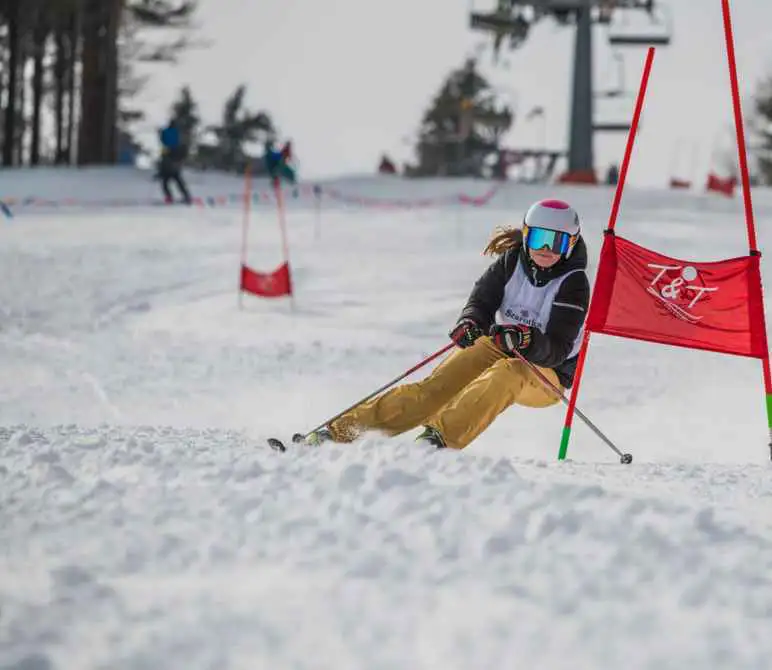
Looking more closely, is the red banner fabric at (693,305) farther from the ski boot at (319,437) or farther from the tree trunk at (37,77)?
the tree trunk at (37,77)

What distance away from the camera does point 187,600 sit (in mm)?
2783

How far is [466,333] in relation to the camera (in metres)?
5.18

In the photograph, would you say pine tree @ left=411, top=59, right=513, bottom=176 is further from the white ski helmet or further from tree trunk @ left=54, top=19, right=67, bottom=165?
the white ski helmet

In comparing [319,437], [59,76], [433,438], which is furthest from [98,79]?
[433,438]

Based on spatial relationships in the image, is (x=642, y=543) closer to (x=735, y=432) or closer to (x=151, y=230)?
(x=735, y=432)

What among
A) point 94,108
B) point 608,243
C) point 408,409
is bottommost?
point 408,409

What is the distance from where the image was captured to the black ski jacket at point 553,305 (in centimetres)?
512

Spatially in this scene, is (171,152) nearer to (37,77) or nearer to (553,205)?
(37,77)

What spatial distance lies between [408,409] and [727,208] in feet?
68.0

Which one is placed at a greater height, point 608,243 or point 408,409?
point 608,243

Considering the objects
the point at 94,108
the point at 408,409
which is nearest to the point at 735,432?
the point at 408,409

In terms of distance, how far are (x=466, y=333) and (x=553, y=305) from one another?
1.48 ft

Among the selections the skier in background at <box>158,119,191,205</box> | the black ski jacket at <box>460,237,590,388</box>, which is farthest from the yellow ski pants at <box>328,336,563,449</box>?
the skier in background at <box>158,119,191,205</box>

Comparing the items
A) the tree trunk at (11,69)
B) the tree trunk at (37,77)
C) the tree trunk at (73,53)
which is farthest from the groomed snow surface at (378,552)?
the tree trunk at (37,77)
